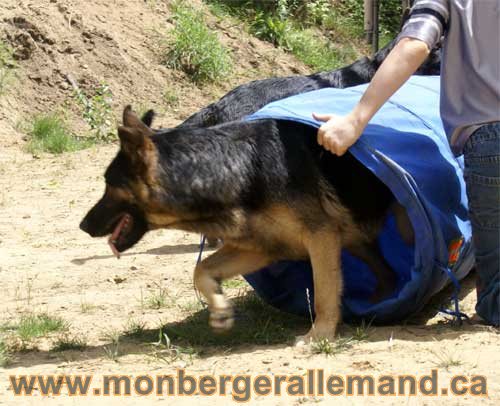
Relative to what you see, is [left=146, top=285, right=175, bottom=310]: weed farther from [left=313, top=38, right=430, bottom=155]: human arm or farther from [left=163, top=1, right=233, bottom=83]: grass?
[left=163, top=1, right=233, bottom=83]: grass

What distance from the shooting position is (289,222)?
5.10 metres

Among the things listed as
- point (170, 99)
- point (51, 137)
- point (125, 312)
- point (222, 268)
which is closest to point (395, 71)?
point (222, 268)

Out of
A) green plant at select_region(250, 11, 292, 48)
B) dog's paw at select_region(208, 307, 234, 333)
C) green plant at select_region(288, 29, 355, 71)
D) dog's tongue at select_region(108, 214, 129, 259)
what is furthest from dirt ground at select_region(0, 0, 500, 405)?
green plant at select_region(288, 29, 355, 71)

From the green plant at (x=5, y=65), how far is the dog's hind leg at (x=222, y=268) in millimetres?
7052

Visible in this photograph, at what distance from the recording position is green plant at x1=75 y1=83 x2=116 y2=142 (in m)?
11.5

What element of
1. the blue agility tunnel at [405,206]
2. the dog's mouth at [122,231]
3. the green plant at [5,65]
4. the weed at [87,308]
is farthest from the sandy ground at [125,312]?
the green plant at [5,65]

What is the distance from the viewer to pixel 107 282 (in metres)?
6.60

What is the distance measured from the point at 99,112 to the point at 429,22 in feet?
24.7

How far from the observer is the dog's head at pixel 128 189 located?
4.95m

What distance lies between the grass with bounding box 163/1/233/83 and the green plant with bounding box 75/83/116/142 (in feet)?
4.61

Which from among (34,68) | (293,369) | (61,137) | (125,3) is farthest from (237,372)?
(125,3)

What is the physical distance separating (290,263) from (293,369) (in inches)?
61.2

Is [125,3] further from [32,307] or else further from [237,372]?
[237,372]

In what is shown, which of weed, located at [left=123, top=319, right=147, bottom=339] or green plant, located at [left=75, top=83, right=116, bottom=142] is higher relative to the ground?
green plant, located at [left=75, top=83, right=116, bottom=142]
